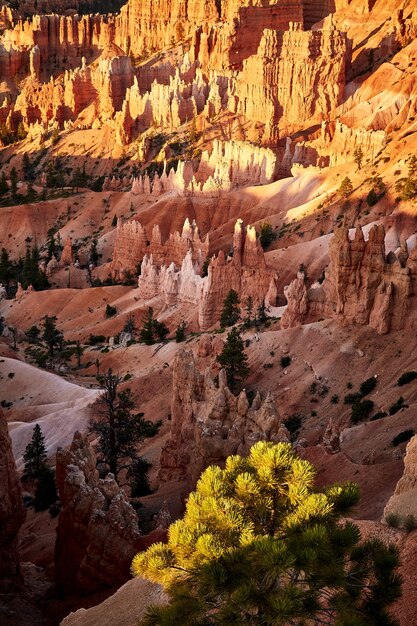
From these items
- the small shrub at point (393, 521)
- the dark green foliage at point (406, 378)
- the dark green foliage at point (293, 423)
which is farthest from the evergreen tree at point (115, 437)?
the small shrub at point (393, 521)

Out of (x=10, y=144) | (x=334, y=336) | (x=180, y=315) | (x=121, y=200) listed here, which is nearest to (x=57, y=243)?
(x=121, y=200)

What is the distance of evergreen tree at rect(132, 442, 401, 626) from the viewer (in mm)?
10852

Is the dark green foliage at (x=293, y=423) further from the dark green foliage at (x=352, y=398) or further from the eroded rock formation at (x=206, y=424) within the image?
the eroded rock formation at (x=206, y=424)

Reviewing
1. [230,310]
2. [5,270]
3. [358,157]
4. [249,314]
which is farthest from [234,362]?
[5,270]

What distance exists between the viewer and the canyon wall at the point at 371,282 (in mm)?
38156

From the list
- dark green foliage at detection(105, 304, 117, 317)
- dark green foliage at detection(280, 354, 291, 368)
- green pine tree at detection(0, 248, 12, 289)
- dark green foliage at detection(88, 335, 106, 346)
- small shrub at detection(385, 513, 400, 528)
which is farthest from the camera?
green pine tree at detection(0, 248, 12, 289)

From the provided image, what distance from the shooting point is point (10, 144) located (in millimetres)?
135750

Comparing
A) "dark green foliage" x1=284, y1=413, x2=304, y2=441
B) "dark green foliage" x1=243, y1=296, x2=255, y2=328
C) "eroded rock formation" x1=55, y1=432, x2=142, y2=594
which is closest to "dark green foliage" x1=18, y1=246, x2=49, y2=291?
"dark green foliage" x1=243, y1=296, x2=255, y2=328

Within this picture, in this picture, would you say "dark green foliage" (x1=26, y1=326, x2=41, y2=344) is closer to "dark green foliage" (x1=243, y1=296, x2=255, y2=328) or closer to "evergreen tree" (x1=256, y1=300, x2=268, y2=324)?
"dark green foliage" (x1=243, y1=296, x2=255, y2=328)

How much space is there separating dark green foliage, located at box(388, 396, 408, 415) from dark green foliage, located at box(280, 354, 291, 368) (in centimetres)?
866

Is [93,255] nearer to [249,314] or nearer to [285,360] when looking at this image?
[249,314]

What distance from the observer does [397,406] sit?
33219mm

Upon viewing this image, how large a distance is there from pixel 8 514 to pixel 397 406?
1652 cm

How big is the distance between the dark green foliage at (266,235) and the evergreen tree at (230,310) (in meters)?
15.4
